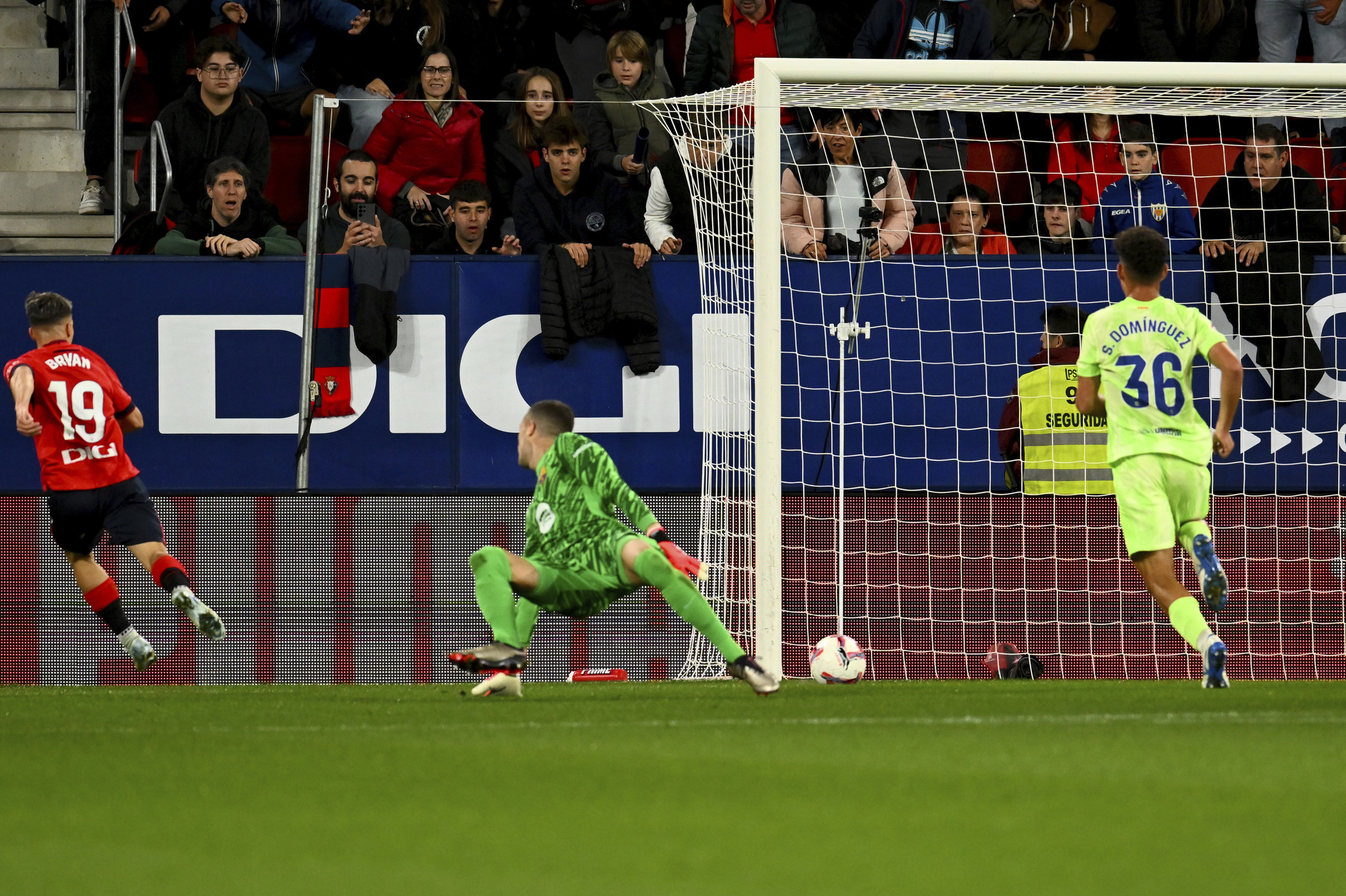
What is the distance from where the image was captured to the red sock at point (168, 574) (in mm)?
8383

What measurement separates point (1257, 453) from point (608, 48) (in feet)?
16.1

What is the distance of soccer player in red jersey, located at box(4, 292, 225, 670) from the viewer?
28.0ft

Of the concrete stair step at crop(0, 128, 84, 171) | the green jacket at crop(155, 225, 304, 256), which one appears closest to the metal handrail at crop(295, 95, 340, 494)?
the green jacket at crop(155, 225, 304, 256)

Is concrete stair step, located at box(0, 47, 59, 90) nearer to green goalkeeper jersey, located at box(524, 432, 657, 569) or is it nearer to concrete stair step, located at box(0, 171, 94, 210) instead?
concrete stair step, located at box(0, 171, 94, 210)

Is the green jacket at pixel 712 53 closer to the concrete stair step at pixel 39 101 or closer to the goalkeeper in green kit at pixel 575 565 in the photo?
the concrete stair step at pixel 39 101

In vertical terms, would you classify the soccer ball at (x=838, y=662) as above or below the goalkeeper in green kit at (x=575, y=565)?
below

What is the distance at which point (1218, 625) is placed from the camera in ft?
32.9

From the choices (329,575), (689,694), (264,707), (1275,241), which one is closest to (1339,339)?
(1275,241)

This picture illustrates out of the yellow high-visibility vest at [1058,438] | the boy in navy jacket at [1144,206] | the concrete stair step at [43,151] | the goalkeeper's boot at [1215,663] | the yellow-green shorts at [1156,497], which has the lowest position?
the goalkeeper's boot at [1215,663]

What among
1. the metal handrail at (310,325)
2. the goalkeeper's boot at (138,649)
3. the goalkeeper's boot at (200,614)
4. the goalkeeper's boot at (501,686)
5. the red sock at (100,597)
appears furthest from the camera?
the metal handrail at (310,325)

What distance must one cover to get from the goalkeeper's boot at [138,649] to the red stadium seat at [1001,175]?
5.64 meters

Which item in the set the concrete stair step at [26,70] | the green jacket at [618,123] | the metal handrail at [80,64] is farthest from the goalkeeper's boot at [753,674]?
the concrete stair step at [26,70]

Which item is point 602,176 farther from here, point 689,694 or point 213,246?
point 689,694

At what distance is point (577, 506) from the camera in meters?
7.17
